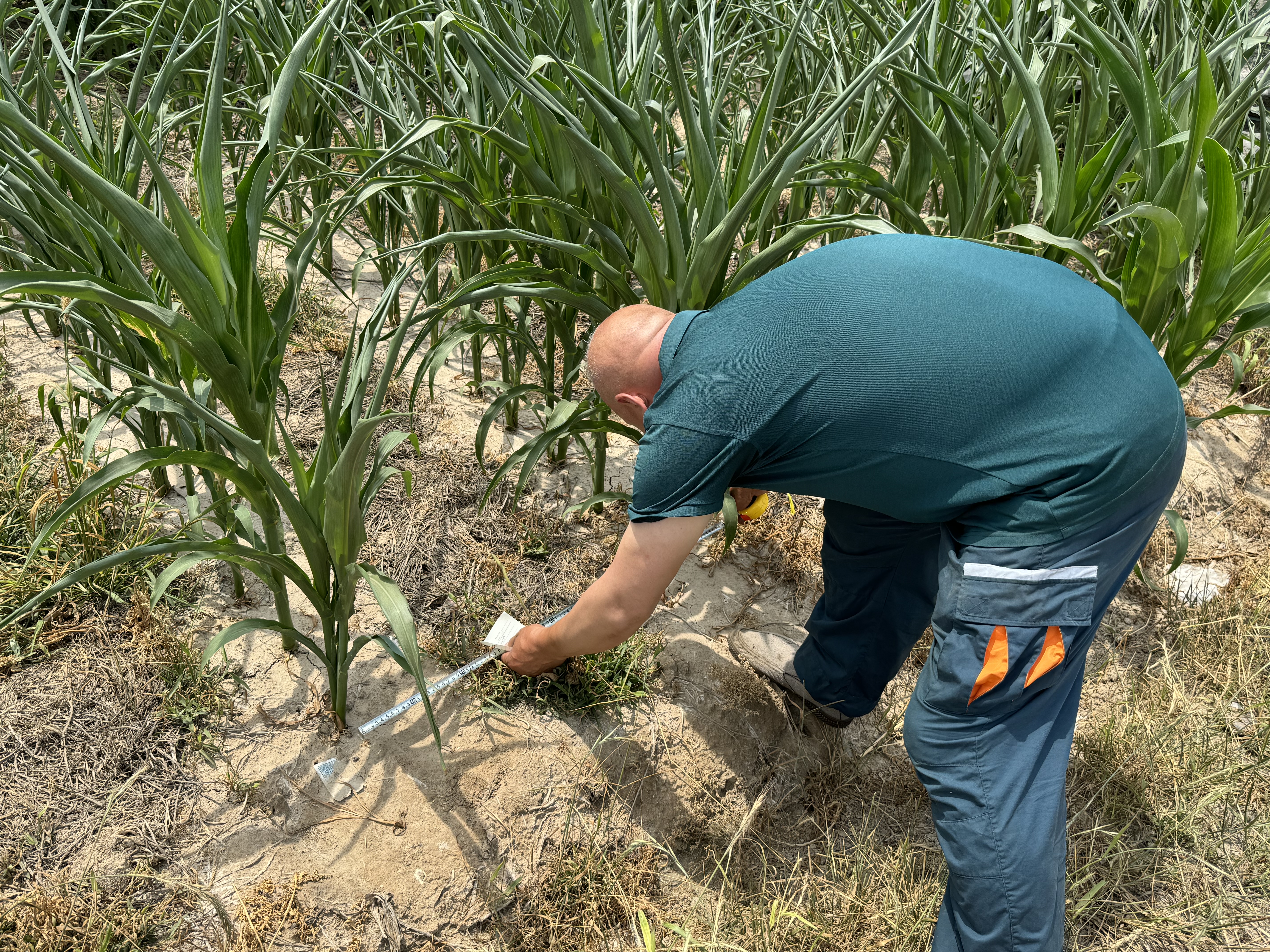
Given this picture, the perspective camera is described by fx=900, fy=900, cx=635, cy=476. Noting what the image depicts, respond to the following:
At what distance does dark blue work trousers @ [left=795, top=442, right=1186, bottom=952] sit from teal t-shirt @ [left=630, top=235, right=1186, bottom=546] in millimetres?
62

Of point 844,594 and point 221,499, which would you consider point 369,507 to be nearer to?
point 221,499

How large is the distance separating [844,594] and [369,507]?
3.55 feet

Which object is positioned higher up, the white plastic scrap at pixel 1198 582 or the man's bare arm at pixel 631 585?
the man's bare arm at pixel 631 585

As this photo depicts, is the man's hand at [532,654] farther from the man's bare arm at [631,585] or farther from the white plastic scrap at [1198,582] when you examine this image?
the white plastic scrap at [1198,582]

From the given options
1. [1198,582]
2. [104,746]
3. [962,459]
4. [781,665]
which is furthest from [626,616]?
[1198,582]

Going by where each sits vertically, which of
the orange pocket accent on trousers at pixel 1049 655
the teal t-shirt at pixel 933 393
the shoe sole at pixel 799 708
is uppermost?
the teal t-shirt at pixel 933 393

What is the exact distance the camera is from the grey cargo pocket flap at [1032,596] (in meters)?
1.23

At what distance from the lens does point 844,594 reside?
1.70m

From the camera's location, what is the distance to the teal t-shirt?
1.17 meters

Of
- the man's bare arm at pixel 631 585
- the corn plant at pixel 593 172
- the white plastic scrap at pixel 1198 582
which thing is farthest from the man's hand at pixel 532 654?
the white plastic scrap at pixel 1198 582

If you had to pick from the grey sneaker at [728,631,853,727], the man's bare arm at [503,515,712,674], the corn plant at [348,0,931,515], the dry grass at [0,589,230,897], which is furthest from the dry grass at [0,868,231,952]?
the grey sneaker at [728,631,853,727]

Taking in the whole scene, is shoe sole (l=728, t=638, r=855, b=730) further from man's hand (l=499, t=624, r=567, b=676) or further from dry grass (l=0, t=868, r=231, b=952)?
dry grass (l=0, t=868, r=231, b=952)

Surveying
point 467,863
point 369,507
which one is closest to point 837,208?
point 369,507

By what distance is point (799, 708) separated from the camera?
1854mm
